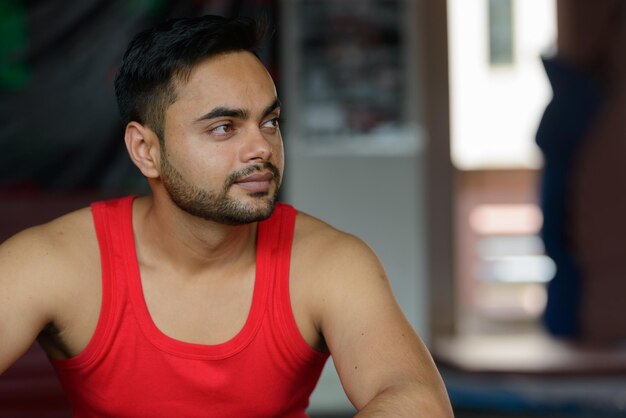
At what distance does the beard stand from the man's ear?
0.13 ft

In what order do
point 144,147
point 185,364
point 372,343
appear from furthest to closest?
point 144,147, point 185,364, point 372,343

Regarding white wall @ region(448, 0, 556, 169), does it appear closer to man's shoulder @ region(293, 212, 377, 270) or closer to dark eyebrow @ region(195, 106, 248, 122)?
man's shoulder @ region(293, 212, 377, 270)

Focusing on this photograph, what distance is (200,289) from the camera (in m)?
2.02

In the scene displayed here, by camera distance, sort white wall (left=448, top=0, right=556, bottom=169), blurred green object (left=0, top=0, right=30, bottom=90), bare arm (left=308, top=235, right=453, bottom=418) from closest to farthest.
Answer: bare arm (left=308, top=235, right=453, bottom=418) < blurred green object (left=0, top=0, right=30, bottom=90) < white wall (left=448, top=0, right=556, bottom=169)

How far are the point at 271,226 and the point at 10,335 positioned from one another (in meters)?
0.56

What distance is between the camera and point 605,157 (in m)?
5.03

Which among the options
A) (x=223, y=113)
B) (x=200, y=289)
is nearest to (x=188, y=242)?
(x=200, y=289)

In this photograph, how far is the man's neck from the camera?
2008mm

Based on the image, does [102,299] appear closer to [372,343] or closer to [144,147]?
[144,147]

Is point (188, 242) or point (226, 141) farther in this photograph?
point (188, 242)

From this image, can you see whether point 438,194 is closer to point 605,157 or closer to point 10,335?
point 605,157

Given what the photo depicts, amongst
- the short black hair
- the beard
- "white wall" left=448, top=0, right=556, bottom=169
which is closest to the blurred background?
the short black hair

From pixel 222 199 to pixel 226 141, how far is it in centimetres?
11

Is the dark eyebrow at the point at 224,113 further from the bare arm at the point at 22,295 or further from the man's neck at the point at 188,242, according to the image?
the bare arm at the point at 22,295
